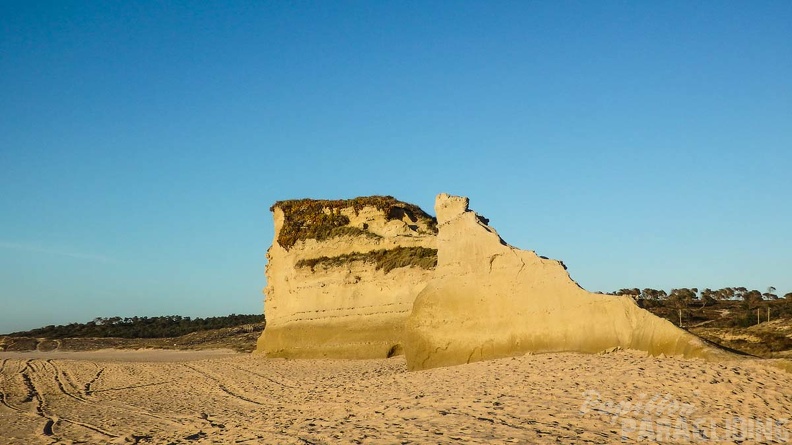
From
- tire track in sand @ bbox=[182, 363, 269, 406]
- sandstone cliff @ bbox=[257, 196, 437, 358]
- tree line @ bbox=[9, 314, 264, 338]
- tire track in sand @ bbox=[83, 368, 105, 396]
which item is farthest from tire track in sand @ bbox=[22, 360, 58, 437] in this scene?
tree line @ bbox=[9, 314, 264, 338]

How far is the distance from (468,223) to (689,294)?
37592 mm

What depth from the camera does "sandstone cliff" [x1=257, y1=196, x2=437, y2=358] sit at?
20312 mm

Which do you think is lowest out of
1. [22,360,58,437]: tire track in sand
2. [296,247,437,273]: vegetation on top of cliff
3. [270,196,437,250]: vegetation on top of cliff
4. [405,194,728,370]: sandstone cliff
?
[22,360,58,437]: tire track in sand

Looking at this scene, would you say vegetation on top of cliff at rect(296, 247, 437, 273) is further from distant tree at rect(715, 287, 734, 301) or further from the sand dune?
distant tree at rect(715, 287, 734, 301)

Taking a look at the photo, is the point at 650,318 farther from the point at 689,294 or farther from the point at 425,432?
the point at 689,294

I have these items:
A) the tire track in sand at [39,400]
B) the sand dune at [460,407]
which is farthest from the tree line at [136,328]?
the sand dune at [460,407]

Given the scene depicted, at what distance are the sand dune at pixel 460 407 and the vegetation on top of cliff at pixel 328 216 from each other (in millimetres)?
7142

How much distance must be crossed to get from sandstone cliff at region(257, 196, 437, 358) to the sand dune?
3.76 metres

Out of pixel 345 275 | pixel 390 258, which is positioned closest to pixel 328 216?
pixel 345 275

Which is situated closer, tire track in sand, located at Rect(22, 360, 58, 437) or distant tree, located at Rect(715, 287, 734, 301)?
tire track in sand, located at Rect(22, 360, 58, 437)

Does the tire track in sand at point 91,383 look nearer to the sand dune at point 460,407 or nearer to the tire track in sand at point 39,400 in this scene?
the sand dune at point 460,407

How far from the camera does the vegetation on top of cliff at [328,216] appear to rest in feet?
74.8

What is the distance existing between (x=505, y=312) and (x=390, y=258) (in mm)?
8035

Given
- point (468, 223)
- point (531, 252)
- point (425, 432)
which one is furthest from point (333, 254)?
point (425, 432)
